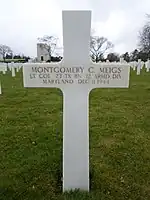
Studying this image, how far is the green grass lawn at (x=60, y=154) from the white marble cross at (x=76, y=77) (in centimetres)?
51

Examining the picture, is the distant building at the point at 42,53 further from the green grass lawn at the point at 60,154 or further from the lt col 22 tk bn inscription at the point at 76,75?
the lt col 22 tk bn inscription at the point at 76,75

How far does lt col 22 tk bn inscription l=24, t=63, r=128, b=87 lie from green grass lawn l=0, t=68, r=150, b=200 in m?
1.27

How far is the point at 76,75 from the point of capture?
293 cm

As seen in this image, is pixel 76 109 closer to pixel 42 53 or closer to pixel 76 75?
pixel 76 75

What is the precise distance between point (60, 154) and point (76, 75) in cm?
171

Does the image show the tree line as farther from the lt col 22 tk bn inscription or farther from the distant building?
the lt col 22 tk bn inscription

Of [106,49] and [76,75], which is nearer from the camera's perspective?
[76,75]

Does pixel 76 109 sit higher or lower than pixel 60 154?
higher

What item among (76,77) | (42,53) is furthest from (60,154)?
(42,53)

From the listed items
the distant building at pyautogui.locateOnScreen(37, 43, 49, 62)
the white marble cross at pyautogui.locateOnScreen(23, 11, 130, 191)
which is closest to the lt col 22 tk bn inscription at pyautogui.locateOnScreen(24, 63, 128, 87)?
the white marble cross at pyautogui.locateOnScreen(23, 11, 130, 191)

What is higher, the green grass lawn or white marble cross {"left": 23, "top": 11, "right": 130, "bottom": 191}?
white marble cross {"left": 23, "top": 11, "right": 130, "bottom": 191}

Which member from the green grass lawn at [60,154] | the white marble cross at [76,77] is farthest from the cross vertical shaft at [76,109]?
the green grass lawn at [60,154]

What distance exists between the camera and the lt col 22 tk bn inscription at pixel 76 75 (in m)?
2.93

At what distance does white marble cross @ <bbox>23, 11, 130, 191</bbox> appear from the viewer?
113 inches
